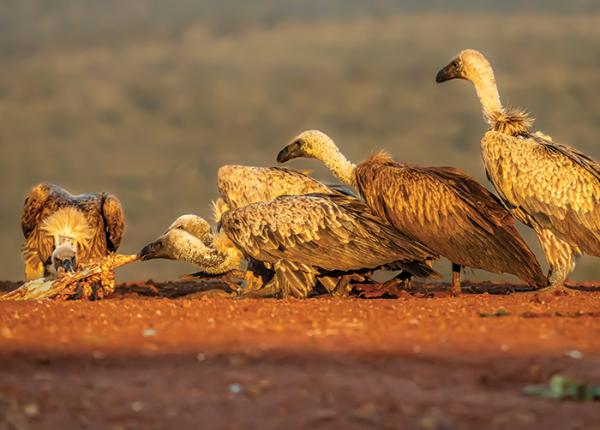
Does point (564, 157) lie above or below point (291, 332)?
above

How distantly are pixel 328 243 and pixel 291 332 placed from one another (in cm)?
402

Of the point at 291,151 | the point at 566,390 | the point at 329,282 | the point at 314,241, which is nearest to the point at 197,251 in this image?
the point at 329,282

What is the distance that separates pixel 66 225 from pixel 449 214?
5.11 m

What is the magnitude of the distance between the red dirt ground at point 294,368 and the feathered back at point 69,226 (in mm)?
5236

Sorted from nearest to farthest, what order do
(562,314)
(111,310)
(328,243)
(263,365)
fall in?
(263,365), (562,314), (111,310), (328,243)

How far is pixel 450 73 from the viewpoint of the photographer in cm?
1455

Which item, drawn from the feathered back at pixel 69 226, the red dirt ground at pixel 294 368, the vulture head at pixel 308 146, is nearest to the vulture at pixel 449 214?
the vulture head at pixel 308 146

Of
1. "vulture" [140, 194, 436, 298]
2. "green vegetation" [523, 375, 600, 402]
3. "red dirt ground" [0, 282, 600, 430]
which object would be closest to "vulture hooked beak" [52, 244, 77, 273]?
"vulture" [140, 194, 436, 298]

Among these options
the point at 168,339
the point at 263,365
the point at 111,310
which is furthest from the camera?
the point at 111,310

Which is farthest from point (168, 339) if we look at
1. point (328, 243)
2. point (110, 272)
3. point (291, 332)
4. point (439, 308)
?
point (110, 272)

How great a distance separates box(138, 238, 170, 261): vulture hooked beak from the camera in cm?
1337

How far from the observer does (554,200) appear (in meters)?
12.5

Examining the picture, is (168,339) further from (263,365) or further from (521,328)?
(521,328)

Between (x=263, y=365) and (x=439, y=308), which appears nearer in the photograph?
(x=263, y=365)
